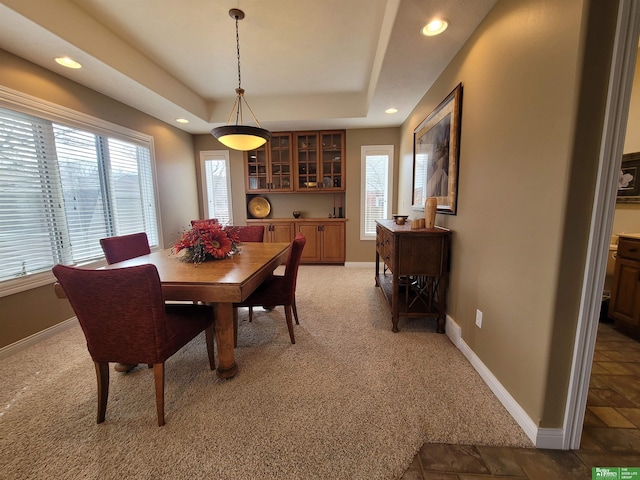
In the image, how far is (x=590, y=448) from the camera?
1252mm

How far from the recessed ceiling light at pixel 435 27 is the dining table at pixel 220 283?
211 cm

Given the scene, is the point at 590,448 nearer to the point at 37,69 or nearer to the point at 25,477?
the point at 25,477

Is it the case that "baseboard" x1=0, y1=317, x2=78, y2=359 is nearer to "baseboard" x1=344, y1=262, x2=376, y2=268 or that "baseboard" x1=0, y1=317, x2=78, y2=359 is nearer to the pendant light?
Answer: the pendant light

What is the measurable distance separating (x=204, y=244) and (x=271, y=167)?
305cm

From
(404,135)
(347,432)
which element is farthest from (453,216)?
(404,135)

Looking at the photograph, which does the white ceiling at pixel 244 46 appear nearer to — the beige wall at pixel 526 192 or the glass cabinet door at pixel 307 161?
the beige wall at pixel 526 192

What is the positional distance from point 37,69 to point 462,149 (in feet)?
12.7

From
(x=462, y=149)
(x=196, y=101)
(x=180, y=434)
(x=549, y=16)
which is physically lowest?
(x=180, y=434)

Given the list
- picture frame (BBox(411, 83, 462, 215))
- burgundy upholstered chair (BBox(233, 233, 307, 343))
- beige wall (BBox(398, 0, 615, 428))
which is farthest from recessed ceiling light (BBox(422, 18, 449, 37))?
burgundy upholstered chair (BBox(233, 233, 307, 343))

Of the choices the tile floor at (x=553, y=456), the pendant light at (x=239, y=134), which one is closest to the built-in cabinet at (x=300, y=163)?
the pendant light at (x=239, y=134)

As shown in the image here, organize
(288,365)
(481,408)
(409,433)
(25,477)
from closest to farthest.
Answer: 1. (25,477)
2. (409,433)
3. (481,408)
4. (288,365)

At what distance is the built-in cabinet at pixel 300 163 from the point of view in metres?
4.65

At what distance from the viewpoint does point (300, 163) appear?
4766 mm

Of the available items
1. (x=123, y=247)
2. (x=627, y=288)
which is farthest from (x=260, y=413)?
(x=627, y=288)
